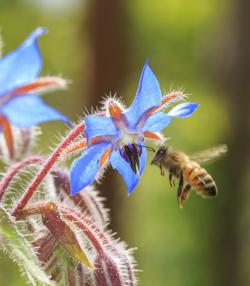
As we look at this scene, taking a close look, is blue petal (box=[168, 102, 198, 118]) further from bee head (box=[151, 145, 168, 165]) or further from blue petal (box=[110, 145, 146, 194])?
bee head (box=[151, 145, 168, 165])

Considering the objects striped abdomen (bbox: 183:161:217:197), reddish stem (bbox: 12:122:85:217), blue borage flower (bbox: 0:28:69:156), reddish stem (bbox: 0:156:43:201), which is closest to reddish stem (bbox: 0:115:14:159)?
blue borage flower (bbox: 0:28:69:156)

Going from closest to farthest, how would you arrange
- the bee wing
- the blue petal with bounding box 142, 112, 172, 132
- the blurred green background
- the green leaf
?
the green leaf → the blue petal with bounding box 142, 112, 172, 132 → the bee wing → the blurred green background

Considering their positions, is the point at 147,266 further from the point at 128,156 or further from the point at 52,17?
the point at 128,156

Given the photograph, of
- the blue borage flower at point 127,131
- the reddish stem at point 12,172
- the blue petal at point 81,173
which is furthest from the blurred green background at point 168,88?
the blue petal at point 81,173

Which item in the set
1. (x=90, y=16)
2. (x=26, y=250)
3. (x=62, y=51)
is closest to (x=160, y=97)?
(x=26, y=250)

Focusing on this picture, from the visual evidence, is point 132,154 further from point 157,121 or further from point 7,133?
point 7,133

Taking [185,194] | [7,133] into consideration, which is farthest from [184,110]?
[7,133]
